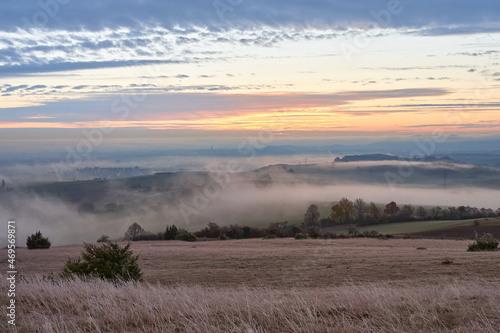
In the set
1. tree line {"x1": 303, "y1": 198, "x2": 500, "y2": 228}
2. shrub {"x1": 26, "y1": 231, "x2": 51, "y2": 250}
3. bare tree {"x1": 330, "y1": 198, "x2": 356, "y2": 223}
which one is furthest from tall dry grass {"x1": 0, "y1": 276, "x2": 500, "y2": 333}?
bare tree {"x1": 330, "y1": 198, "x2": 356, "y2": 223}

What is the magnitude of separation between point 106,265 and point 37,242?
30205mm

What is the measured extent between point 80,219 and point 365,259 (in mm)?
138193

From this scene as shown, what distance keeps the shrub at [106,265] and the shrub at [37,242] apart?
2856 cm

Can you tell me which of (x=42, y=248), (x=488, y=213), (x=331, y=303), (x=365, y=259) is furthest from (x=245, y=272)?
(x=488, y=213)

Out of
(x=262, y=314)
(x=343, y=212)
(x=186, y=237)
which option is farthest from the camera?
(x=343, y=212)

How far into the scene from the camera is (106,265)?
17250 mm

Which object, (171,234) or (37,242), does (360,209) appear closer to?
(171,234)

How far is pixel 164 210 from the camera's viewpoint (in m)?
147

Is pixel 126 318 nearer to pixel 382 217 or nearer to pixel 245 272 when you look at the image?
pixel 245 272

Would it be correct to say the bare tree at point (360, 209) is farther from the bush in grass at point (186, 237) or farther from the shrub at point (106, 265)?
the shrub at point (106, 265)

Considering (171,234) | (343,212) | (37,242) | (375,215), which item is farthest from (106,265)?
(375,215)

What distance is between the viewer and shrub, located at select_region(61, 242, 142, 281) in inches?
662

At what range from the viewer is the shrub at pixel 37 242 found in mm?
43219

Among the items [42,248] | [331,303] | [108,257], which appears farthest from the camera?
[42,248]
